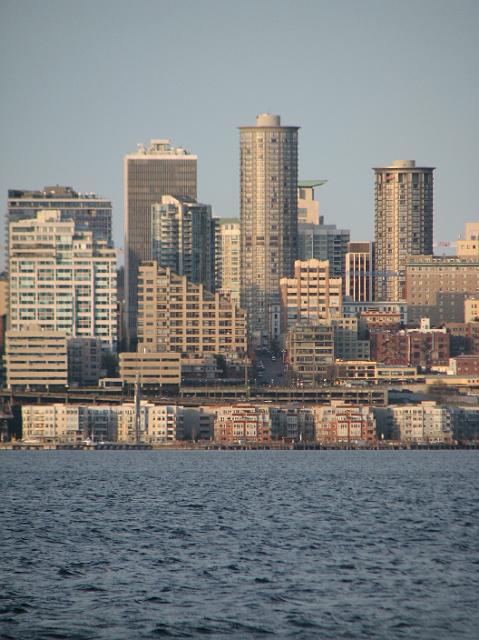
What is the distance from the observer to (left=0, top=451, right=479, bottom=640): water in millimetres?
68938

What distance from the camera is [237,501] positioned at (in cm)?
12700

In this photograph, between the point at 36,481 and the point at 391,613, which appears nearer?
the point at 391,613

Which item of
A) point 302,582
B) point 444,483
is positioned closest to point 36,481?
point 444,483

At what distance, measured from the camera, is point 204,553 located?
293ft

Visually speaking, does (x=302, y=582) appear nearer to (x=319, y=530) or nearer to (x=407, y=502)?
(x=319, y=530)

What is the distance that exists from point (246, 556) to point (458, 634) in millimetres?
22454

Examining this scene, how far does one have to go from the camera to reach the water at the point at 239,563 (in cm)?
6894

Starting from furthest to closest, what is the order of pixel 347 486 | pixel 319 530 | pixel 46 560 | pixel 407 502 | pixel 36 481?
1. pixel 36 481
2. pixel 347 486
3. pixel 407 502
4. pixel 319 530
5. pixel 46 560

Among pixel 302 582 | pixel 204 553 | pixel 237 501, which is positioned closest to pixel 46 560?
pixel 204 553

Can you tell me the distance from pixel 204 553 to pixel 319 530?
13.7 metres

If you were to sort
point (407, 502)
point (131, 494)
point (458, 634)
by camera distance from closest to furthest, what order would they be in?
point (458, 634)
point (407, 502)
point (131, 494)

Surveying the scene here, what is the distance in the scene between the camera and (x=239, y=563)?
85125mm

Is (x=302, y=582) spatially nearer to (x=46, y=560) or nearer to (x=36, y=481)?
(x=46, y=560)

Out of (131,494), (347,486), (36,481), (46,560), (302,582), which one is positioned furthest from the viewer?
(36,481)
